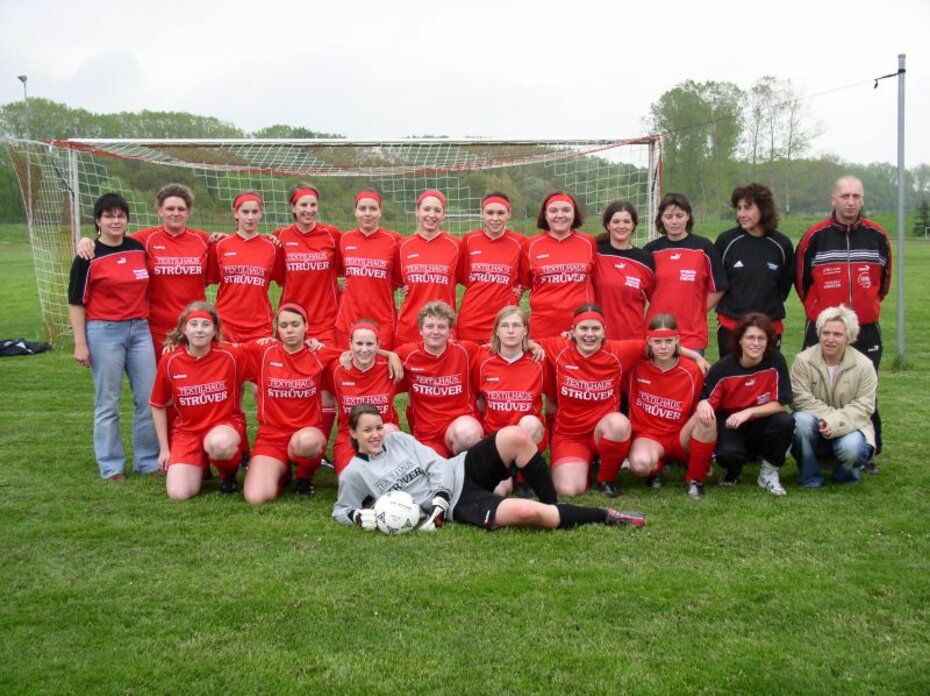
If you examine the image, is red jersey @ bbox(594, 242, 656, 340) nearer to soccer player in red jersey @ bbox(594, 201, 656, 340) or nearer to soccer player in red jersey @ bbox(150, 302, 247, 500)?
soccer player in red jersey @ bbox(594, 201, 656, 340)

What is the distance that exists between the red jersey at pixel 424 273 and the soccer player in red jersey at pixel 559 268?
50cm

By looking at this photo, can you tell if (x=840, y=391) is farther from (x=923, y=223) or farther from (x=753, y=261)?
(x=923, y=223)

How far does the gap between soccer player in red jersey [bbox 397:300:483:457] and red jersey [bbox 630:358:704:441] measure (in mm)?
976

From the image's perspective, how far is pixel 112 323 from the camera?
5227 mm

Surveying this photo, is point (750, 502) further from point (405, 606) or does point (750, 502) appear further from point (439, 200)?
point (439, 200)

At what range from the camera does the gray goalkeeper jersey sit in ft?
13.9

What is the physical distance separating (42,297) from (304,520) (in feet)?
29.4

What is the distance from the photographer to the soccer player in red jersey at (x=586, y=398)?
4789 millimetres

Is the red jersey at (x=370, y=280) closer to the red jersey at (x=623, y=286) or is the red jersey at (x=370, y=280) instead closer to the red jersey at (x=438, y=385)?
the red jersey at (x=438, y=385)

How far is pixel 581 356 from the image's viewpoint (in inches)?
194

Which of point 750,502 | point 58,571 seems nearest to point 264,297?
point 58,571

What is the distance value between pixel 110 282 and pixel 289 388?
1.32 meters

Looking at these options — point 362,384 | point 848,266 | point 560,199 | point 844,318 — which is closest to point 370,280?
point 362,384

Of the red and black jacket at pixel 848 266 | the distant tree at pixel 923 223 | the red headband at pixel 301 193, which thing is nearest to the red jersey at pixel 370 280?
the red headband at pixel 301 193
